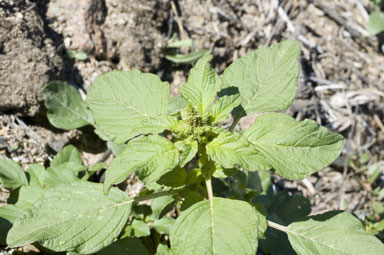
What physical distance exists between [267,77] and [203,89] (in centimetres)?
44

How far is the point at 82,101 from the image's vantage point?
2.96m

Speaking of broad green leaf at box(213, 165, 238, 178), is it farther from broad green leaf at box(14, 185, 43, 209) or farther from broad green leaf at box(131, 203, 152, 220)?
broad green leaf at box(14, 185, 43, 209)

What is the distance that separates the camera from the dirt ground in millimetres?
2732

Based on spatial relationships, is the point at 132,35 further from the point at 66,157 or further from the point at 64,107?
the point at 66,157

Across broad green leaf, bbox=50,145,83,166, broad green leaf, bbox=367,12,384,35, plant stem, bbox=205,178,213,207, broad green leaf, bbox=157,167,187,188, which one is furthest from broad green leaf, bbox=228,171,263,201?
broad green leaf, bbox=367,12,384,35

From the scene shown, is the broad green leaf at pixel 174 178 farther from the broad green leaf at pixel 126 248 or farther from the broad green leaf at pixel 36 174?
the broad green leaf at pixel 36 174

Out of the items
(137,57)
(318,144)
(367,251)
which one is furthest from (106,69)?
(367,251)

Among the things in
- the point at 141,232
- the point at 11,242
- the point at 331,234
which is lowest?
the point at 141,232

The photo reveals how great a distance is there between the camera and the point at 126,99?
2195mm

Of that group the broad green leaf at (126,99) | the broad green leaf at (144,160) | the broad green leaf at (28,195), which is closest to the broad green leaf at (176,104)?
the broad green leaf at (126,99)

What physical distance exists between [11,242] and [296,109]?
2.71m

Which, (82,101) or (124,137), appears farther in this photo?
(82,101)

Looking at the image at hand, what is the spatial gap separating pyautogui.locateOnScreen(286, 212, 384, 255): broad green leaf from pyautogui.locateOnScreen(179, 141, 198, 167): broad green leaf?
780 millimetres

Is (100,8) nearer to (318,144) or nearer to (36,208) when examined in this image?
(36,208)
